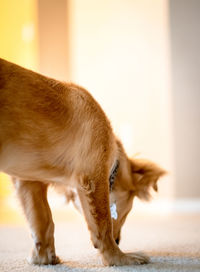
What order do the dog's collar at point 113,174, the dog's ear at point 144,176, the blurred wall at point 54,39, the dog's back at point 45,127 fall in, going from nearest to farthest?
the dog's back at point 45,127, the dog's collar at point 113,174, the dog's ear at point 144,176, the blurred wall at point 54,39

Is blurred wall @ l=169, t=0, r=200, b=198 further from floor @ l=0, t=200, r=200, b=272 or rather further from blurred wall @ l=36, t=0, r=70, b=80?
floor @ l=0, t=200, r=200, b=272

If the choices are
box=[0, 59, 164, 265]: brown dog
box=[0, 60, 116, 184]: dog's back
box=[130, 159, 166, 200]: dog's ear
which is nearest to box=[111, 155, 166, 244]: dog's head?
box=[130, 159, 166, 200]: dog's ear

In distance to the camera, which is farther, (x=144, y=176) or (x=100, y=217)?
(x=144, y=176)

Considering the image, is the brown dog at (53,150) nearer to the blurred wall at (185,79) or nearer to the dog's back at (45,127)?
the dog's back at (45,127)

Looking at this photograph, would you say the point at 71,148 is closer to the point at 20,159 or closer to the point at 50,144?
→ the point at 50,144

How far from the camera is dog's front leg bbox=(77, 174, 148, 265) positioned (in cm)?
150

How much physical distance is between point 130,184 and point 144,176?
0.36ft

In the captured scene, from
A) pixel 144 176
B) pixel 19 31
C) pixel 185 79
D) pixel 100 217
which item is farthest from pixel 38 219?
pixel 19 31

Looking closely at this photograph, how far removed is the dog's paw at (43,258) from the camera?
1.64 metres

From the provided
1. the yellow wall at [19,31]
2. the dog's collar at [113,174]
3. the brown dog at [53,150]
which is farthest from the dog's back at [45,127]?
the yellow wall at [19,31]

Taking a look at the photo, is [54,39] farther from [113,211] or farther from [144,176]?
[113,211]

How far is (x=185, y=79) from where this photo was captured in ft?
14.9

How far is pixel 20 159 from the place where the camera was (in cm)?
140

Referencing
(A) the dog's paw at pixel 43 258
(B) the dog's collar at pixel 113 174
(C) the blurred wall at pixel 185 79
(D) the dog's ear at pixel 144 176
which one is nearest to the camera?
(A) the dog's paw at pixel 43 258
